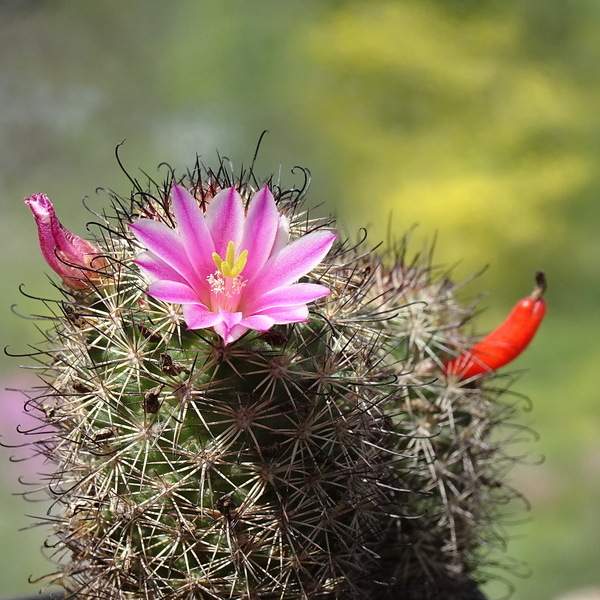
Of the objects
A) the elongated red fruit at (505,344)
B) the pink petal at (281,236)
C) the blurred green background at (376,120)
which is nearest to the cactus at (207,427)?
the pink petal at (281,236)

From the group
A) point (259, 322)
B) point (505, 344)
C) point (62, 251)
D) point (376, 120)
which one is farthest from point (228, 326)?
point (376, 120)

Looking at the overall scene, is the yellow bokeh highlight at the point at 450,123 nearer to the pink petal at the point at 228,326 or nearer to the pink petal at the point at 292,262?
the pink petal at the point at 292,262

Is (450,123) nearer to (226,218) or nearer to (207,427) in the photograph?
(226,218)

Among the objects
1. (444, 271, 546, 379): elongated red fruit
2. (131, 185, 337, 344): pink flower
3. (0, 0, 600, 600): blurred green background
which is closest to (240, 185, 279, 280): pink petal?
(131, 185, 337, 344): pink flower

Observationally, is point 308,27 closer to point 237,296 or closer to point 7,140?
point 7,140

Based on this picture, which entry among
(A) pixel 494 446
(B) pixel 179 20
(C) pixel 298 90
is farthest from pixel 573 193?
(A) pixel 494 446

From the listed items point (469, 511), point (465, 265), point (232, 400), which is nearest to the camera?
point (232, 400)

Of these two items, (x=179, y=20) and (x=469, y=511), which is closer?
(x=469, y=511)
